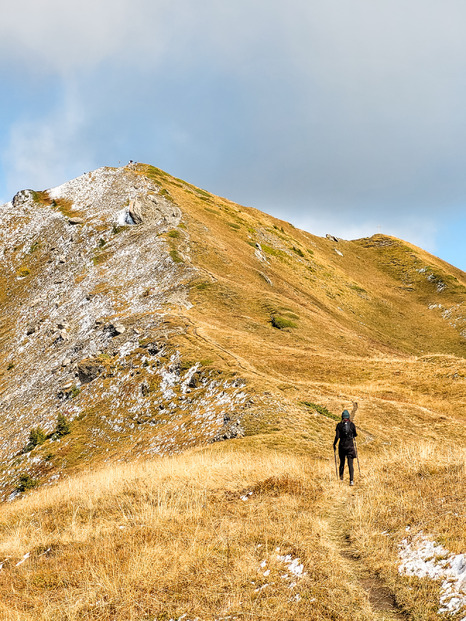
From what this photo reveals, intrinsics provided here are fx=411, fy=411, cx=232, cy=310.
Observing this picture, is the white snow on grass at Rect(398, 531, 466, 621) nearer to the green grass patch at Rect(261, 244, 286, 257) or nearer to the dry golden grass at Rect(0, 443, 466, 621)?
the dry golden grass at Rect(0, 443, 466, 621)

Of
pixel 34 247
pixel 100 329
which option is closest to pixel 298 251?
pixel 34 247

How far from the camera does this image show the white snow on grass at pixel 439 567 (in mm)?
6504

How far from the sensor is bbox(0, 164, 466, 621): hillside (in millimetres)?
9680

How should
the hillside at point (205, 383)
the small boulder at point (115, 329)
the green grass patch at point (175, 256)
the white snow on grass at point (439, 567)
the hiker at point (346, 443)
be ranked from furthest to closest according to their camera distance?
the green grass patch at point (175, 256)
the small boulder at point (115, 329)
the hiker at point (346, 443)
the hillside at point (205, 383)
the white snow on grass at point (439, 567)

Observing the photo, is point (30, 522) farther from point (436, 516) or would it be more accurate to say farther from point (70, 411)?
point (70, 411)

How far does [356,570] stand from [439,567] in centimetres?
164

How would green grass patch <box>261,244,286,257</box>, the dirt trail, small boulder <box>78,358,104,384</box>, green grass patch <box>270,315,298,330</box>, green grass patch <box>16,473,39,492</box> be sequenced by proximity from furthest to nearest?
green grass patch <box>261,244,286,257</box>
green grass patch <box>270,315,298,330</box>
small boulder <box>78,358,104,384</box>
green grass patch <box>16,473,39,492</box>
the dirt trail

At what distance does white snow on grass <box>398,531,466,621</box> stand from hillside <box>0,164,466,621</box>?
0.69 feet

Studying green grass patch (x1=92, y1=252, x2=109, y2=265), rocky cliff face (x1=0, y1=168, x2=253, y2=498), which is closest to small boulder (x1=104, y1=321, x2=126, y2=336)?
rocky cliff face (x1=0, y1=168, x2=253, y2=498)

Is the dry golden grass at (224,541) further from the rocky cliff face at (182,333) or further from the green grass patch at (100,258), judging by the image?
the green grass patch at (100,258)

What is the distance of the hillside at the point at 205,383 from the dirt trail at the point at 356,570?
128mm

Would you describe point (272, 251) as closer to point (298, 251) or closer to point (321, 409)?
point (298, 251)

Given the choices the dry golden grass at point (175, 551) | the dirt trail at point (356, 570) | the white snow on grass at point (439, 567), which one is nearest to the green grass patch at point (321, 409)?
the dry golden grass at point (175, 551)

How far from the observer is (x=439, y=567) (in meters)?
7.34
